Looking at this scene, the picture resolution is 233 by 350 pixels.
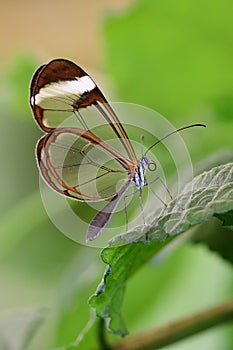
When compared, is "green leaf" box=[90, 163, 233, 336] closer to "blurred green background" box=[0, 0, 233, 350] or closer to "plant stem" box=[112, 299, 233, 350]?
"plant stem" box=[112, 299, 233, 350]

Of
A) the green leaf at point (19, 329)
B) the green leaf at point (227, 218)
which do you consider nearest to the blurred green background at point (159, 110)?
the green leaf at point (19, 329)

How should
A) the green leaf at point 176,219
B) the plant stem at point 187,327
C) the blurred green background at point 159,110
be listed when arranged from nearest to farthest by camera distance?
the green leaf at point 176,219
the plant stem at point 187,327
the blurred green background at point 159,110

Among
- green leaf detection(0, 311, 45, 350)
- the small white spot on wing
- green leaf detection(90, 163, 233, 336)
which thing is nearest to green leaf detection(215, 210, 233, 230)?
green leaf detection(90, 163, 233, 336)

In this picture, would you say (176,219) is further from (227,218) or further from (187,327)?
(187,327)

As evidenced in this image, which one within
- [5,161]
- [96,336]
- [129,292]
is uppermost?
[96,336]

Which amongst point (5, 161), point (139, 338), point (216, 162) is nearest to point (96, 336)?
point (139, 338)

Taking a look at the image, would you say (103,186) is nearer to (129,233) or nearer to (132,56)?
(129,233)

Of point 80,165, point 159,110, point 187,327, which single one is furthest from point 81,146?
point 159,110

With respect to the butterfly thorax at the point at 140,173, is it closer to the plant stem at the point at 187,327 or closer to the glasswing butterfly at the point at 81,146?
the glasswing butterfly at the point at 81,146

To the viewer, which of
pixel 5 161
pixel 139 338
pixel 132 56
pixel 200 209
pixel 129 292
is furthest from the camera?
pixel 5 161
